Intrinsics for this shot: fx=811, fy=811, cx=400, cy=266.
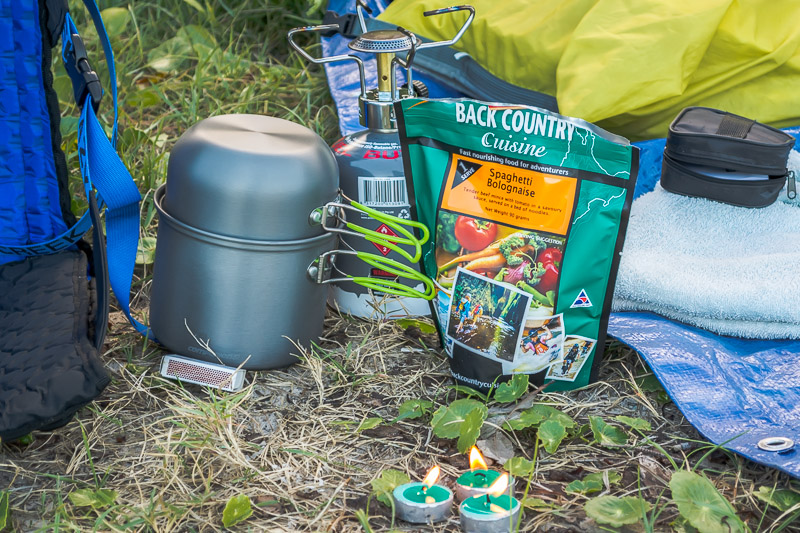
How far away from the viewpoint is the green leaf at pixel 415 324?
4.02ft

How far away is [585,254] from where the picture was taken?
1017 mm

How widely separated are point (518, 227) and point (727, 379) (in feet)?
1.12

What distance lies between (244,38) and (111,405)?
4.20 ft

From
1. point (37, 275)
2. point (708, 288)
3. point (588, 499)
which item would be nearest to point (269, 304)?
point (37, 275)

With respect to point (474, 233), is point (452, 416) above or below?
below

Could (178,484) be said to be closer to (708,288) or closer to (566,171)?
(566,171)

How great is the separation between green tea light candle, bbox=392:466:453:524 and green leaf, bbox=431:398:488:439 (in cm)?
9

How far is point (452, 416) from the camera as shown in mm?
993

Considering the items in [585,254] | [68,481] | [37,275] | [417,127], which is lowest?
[68,481]

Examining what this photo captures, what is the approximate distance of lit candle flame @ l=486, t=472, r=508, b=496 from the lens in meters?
0.86

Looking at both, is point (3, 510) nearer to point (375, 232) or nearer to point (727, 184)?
point (375, 232)

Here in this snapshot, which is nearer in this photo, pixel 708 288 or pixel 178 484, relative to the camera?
pixel 178 484

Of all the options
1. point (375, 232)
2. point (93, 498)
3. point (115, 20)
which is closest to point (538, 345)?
point (375, 232)

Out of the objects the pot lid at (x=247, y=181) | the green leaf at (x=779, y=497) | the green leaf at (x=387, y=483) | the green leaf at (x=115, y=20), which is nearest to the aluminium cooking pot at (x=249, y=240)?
the pot lid at (x=247, y=181)
